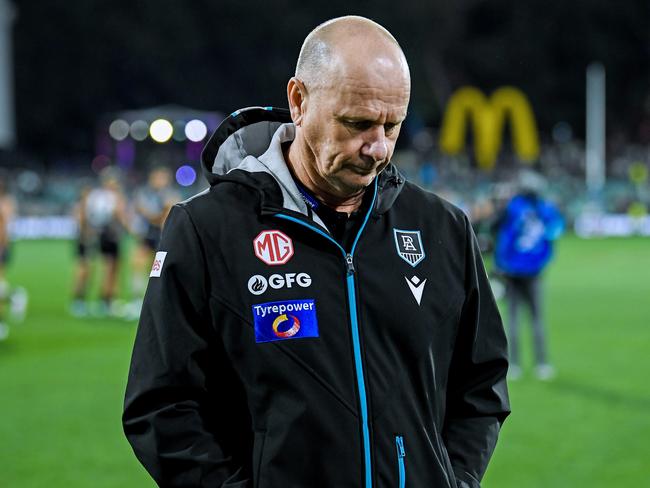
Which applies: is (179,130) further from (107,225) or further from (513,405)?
(513,405)

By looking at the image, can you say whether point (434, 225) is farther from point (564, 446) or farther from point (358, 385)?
point (564, 446)

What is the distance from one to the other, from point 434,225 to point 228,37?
4629 cm

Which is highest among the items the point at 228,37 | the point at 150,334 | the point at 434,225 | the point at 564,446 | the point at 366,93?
the point at 228,37

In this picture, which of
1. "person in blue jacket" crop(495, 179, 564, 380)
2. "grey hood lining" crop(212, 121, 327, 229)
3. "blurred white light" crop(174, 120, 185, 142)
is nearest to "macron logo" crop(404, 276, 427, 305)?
"grey hood lining" crop(212, 121, 327, 229)

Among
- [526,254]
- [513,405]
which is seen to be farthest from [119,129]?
[513,405]

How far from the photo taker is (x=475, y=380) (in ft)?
8.26

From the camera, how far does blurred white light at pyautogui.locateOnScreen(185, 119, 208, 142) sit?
41.8 metres

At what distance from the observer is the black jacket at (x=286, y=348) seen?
220 cm

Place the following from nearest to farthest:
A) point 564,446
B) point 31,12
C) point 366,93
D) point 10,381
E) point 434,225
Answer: point 366,93
point 434,225
point 564,446
point 10,381
point 31,12

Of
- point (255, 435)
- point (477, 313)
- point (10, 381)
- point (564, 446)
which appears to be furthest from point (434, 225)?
point (10, 381)

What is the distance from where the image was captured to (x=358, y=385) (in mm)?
2227

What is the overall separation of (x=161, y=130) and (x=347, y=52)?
4196 cm

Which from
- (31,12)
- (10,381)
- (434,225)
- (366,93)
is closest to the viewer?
(366,93)

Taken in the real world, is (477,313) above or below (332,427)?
above
